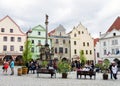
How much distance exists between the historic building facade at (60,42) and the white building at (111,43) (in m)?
8.75

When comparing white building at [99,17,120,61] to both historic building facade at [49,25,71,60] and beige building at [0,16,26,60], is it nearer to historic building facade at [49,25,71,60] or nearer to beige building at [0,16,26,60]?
historic building facade at [49,25,71,60]

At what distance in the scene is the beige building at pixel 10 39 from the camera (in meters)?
54.2

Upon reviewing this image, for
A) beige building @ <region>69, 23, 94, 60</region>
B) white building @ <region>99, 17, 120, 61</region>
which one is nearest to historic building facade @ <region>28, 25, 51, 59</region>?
beige building @ <region>69, 23, 94, 60</region>

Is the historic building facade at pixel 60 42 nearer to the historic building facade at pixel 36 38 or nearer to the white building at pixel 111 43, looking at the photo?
the historic building facade at pixel 36 38

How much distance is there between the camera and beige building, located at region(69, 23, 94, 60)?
62406 millimetres

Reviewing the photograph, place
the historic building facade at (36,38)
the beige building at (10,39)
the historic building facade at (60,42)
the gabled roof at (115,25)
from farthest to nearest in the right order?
the gabled roof at (115,25) → the historic building facade at (60,42) → the historic building facade at (36,38) → the beige building at (10,39)

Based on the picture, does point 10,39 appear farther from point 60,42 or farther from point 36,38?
point 60,42

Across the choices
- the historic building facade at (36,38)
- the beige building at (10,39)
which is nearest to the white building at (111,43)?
the historic building facade at (36,38)

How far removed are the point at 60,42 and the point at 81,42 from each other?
243 inches

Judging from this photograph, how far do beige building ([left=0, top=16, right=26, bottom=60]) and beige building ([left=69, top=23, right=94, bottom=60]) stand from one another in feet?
43.7

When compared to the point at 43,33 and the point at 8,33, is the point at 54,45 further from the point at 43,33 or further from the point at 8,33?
the point at 8,33

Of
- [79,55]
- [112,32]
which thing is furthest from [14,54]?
[112,32]

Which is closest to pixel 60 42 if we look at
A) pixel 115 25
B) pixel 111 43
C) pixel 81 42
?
pixel 81 42

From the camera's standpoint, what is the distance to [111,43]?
5916 centimetres
